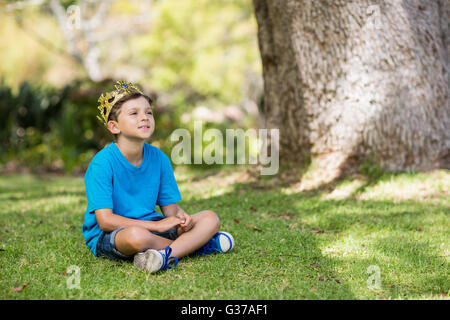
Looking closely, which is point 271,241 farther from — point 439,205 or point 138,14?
point 138,14

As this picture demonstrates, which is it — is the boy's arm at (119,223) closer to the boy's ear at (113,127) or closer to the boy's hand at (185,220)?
the boy's hand at (185,220)

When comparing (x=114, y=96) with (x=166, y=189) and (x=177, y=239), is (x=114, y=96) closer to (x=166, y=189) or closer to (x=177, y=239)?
(x=166, y=189)

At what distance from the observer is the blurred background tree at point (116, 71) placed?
9914 millimetres

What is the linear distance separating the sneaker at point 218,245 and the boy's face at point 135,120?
36.1 inches

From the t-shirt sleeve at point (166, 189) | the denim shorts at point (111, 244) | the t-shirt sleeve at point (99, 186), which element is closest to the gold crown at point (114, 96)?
the t-shirt sleeve at point (99, 186)

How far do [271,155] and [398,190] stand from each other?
5.50ft

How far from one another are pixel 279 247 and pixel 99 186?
143 cm

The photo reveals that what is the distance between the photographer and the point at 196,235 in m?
3.42

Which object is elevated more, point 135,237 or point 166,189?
point 166,189

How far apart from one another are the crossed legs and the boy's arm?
0.18 feet

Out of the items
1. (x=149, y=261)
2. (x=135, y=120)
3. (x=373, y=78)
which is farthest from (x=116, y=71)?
(x=149, y=261)

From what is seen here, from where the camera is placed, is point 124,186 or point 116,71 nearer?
point 124,186

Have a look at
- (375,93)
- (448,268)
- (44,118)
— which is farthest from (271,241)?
(44,118)

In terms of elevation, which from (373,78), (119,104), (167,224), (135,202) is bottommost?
(167,224)
